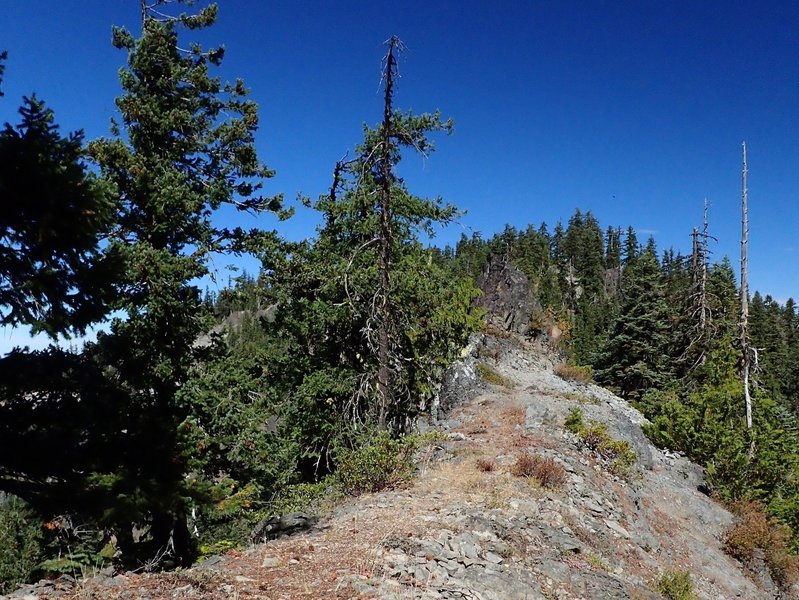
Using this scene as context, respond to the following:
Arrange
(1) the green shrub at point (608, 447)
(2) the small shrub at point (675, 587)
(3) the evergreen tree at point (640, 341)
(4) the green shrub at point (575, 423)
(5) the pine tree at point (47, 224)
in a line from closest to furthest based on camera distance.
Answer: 1. (5) the pine tree at point (47, 224)
2. (2) the small shrub at point (675, 587)
3. (1) the green shrub at point (608, 447)
4. (4) the green shrub at point (575, 423)
5. (3) the evergreen tree at point (640, 341)

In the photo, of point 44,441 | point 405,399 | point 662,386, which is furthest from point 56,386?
point 662,386

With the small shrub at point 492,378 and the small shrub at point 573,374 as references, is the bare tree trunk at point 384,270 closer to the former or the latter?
the small shrub at point 492,378

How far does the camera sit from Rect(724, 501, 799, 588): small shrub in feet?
42.4

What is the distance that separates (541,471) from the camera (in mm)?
11508

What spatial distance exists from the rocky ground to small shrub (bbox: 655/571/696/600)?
0.62 feet

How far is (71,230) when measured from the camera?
Answer: 21.5 feet

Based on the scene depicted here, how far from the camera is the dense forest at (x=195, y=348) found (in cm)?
670

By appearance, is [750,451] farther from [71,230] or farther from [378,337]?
[71,230]

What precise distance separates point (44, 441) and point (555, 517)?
863cm

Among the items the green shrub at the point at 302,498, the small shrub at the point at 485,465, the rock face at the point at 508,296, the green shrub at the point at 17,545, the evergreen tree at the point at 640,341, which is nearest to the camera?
the green shrub at the point at 302,498

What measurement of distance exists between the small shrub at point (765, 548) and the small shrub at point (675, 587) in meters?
5.65

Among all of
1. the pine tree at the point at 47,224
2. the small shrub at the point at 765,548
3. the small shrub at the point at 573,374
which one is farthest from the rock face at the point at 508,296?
the pine tree at the point at 47,224

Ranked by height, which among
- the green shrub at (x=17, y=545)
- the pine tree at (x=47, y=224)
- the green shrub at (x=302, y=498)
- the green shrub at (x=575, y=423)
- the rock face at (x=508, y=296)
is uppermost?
the rock face at (x=508, y=296)

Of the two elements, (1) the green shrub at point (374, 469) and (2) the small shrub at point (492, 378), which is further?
(2) the small shrub at point (492, 378)
